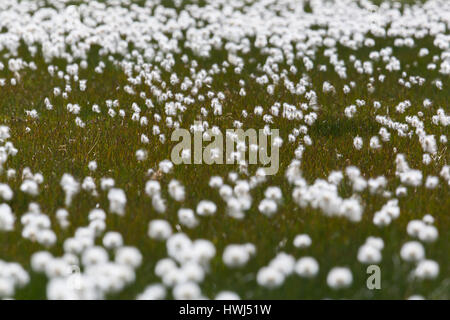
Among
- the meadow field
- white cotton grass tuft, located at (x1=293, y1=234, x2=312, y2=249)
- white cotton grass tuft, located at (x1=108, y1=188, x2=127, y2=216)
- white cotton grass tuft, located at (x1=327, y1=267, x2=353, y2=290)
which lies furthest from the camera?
white cotton grass tuft, located at (x1=108, y1=188, x2=127, y2=216)

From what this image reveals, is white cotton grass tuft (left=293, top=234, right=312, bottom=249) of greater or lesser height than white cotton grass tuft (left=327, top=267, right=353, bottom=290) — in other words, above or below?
below

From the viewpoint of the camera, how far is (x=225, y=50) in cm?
1061

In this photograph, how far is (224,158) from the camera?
5633mm

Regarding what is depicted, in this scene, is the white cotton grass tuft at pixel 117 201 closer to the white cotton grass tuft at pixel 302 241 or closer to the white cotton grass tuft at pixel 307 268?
the white cotton grass tuft at pixel 302 241

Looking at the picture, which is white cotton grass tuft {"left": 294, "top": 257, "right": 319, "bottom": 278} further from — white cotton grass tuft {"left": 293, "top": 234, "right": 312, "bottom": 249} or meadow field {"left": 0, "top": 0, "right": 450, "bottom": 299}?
white cotton grass tuft {"left": 293, "top": 234, "right": 312, "bottom": 249}

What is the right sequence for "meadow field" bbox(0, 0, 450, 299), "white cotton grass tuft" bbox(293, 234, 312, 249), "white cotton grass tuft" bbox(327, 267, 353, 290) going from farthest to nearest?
"white cotton grass tuft" bbox(293, 234, 312, 249)
"meadow field" bbox(0, 0, 450, 299)
"white cotton grass tuft" bbox(327, 267, 353, 290)

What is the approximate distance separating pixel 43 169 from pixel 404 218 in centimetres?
332

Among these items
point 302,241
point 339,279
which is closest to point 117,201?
point 302,241

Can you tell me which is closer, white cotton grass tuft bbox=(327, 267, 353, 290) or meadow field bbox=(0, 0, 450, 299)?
white cotton grass tuft bbox=(327, 267, 353, 290)

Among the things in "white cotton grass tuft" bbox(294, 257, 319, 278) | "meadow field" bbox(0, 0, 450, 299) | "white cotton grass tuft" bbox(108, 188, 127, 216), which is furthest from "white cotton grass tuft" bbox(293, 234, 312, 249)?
"white cotton grass tuft" bbox(108, 188, 127, 216)

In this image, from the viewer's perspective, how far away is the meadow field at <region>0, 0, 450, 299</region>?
3398 mm

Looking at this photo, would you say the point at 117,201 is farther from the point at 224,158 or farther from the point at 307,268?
the point at 224,158

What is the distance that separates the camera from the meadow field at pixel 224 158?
134 inches

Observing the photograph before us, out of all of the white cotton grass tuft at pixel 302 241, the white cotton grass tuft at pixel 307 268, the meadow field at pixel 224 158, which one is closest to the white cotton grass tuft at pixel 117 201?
the meadow field at pixel 224 158
